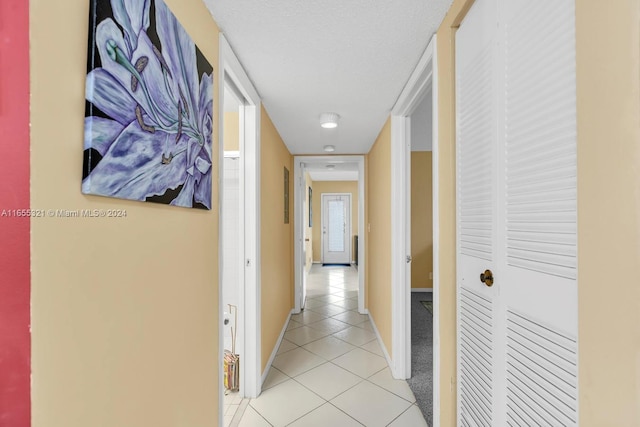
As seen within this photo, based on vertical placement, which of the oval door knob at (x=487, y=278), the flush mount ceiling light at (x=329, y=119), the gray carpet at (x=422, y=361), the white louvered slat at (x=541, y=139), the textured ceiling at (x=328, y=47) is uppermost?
the textured ceiling at (x=328, y=47)

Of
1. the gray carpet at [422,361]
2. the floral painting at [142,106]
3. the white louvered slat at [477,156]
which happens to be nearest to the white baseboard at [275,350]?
the gray carpet at [422,361]

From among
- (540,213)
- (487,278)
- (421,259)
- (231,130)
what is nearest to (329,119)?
(231,130)

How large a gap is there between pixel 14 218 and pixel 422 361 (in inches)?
116

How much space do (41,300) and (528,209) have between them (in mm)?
1143

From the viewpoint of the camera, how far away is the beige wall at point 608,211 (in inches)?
21.5

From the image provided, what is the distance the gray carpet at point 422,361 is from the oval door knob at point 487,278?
1.36m

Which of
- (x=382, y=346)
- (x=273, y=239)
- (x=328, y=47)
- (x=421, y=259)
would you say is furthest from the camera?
(x=421, y=259)

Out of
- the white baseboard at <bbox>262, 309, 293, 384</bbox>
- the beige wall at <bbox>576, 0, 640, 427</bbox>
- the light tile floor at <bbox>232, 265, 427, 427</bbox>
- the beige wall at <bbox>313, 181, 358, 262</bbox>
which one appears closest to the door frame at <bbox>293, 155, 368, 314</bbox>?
the light tile floor at <bbox>232, 265, 427, 427</bbox>

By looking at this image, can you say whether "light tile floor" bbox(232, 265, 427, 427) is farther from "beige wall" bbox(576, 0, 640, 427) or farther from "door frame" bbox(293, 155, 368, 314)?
"beige wall" bbox(576, 0, 640, 427)

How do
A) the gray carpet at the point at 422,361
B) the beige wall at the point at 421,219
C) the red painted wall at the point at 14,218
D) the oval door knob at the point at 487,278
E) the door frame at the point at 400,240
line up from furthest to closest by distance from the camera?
the beige wall at the point at 421,219 → the door frame at the point at 400,240 → the gray carpet at the point at 422,361 → the oval door knob at the point at 487,278 → the red painted wall at the point at 14,218

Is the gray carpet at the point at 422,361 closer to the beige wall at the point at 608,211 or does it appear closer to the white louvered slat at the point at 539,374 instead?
the white louvered slat at the point at 539,374

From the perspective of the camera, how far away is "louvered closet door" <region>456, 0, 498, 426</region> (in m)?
1.04

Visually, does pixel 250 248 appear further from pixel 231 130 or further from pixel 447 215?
pixel 447 215

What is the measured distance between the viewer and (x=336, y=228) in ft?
29.2
